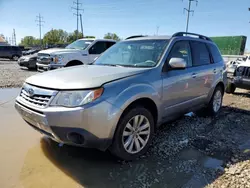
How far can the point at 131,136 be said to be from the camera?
308 centimetres

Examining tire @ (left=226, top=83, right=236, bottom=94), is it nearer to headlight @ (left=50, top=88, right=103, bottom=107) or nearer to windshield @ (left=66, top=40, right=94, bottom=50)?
windshield @ (left=66, top=40, right=94, bottom=50)

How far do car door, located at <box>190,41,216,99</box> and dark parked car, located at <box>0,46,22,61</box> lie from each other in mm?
25771

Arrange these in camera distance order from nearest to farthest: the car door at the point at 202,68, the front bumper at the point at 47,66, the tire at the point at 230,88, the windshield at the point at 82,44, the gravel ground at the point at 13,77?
the car door at the point at 202,68 < the tire at the point at 230,88 < the gravel ground at the point at 13,77 < the front bumper at the point at 47,66 < the windshield at the point at 82,44

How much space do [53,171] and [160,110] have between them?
1.77 m

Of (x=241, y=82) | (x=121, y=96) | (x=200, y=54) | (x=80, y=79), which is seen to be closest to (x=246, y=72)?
(x=241, y=82)

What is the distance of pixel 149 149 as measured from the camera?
3.53 meters

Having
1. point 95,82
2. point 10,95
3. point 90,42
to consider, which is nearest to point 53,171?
point 95,82

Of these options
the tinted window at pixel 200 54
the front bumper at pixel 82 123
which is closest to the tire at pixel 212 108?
the tinted window at pixel 200 54

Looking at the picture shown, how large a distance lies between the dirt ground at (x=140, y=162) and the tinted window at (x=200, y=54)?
1379 millimetres

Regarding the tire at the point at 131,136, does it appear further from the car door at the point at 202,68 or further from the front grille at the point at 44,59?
the front grille at the point at 44,59

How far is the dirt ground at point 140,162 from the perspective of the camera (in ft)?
8.84

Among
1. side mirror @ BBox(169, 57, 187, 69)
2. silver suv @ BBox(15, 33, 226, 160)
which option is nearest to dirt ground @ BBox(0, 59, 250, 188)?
silver suv @ BBox(15, 33, 226, 160)

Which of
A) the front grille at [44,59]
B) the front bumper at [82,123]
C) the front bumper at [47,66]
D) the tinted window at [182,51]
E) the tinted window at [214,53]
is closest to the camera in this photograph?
the front bumper at [82,123]

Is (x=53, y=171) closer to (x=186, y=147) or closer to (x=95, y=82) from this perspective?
(x=95, y=82)
